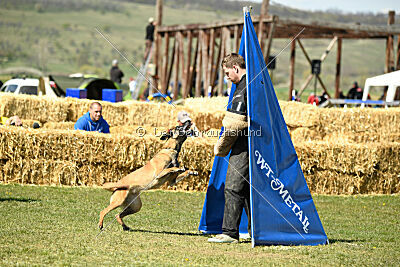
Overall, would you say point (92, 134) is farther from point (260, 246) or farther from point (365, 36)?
point (365, 36)

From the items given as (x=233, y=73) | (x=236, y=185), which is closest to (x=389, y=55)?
(x=233, y=73)

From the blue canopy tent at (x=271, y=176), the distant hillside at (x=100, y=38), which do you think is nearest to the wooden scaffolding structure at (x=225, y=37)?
the blue canopy tent at (x=271, y=176)

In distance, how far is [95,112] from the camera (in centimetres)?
1261

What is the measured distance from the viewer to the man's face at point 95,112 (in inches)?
490

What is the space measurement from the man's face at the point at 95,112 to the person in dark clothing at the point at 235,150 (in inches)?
207

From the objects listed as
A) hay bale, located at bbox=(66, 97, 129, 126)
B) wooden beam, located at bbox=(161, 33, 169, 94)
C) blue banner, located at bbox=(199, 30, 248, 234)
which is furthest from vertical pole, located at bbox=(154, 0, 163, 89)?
blue banner, located at bbox=(199, 30, 248, 234)

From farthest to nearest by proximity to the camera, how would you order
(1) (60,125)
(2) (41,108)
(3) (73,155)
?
(2) (41,108)
(1) (60,125)
(3) (73,155)

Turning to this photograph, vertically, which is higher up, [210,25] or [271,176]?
[210,25]

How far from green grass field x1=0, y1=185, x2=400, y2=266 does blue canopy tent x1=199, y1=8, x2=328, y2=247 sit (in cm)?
22

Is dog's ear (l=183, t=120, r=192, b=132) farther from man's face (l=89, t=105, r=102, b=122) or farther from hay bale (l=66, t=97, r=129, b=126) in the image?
hay bale (l=66, t=97, r=129, b=126)

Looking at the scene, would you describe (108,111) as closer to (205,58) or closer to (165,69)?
(205,58)

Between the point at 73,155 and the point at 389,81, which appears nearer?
the point at 73,155

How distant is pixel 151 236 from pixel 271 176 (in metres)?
1.75

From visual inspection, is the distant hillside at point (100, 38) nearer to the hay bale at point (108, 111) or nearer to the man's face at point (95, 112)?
the hay bale at point (108, 111)
